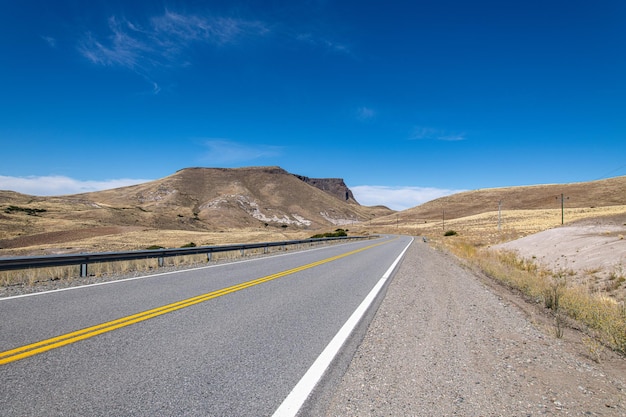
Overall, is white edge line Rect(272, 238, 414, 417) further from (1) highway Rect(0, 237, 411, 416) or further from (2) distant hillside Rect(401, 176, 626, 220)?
(2) distant hillside Rect(401, 176, 626, 220)

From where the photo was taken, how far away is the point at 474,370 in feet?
13.8

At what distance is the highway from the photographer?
3.28 meters

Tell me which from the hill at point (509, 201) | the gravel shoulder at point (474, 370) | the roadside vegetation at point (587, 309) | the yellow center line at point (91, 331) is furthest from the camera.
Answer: the hill at point (509, 201)

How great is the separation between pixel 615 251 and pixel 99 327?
19.2 meters

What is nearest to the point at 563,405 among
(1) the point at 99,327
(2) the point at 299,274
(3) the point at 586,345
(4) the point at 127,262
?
(3) the point at 586,345

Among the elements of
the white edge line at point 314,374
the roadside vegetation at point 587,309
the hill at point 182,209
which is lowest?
the roadside vegetation at point 587,309

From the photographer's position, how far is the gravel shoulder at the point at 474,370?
3340 millimetres

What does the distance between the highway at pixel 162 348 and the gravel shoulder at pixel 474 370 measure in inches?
28.2

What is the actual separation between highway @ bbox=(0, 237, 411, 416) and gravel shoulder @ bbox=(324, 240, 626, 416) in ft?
2.35

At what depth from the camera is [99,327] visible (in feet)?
18.1

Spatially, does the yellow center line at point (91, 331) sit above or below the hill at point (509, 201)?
below

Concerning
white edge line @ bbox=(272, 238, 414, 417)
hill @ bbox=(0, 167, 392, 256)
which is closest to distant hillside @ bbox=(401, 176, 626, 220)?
hill @ bbox=(0, 167, 392, 256)

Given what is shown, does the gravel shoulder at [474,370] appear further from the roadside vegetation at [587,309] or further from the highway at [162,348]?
the highway at [162,348]

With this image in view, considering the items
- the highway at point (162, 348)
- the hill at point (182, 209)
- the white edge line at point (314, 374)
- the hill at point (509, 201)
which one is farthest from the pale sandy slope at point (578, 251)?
the hill at point (509, 201)
